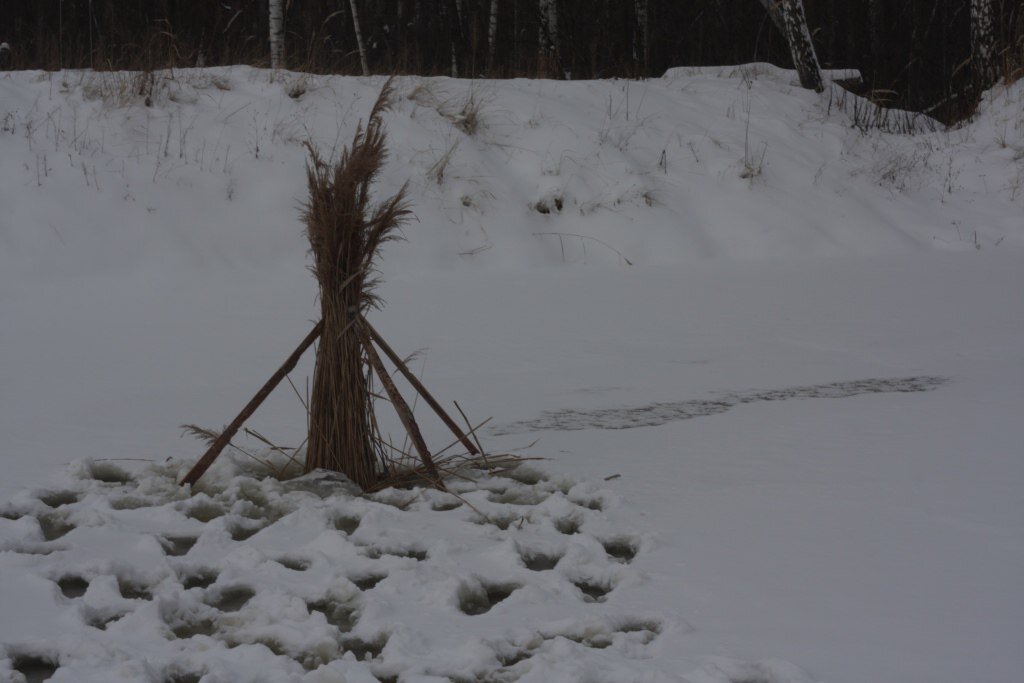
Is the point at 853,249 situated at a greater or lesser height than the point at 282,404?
greater

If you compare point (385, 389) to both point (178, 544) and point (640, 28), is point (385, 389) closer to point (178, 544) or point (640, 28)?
point (178, 544)

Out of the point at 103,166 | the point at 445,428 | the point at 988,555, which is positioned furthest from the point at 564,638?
the point at 103,166

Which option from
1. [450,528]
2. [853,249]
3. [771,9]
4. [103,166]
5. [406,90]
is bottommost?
[450,528]

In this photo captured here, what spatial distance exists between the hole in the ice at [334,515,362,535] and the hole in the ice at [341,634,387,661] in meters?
0.56

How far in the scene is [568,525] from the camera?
2.28 metres

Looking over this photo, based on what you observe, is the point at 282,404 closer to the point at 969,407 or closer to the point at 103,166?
the point at 969,407

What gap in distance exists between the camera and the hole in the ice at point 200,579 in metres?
1.93

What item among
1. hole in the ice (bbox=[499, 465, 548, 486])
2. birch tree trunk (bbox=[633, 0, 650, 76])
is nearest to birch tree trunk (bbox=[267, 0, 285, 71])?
birch tree trunk (bbox=[633, 0, 650, 76])

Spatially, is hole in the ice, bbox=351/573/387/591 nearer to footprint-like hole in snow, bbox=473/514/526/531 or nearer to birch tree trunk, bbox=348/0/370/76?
footprint-like hole in snow, bbox=473/514/526/531

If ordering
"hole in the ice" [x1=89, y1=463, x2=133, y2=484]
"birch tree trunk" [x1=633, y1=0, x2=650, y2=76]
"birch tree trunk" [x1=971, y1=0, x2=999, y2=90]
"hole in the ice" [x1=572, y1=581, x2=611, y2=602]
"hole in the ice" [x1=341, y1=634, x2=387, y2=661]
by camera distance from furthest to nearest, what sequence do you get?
"birch tree trunk" [x1=633, y1=0, x2=650, y2=76], "birch tree trunk" [x1=971, y1=0, x2=999, y2=90], "hole in the ice" [x1=89, y1=463, x2=133, y2=484], "hole in the ice" [x1=572, y1=581, x2=611, y2=602], "hole in the ice" [x1=341, y1=634, x2=387, y2=661]

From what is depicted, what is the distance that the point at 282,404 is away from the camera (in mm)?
3318

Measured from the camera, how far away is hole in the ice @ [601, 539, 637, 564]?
211 cm

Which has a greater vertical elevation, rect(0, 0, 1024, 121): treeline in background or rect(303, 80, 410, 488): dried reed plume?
rect(0, 0, 1024, 121): treeline in background

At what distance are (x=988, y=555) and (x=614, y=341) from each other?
2466 millimetres
